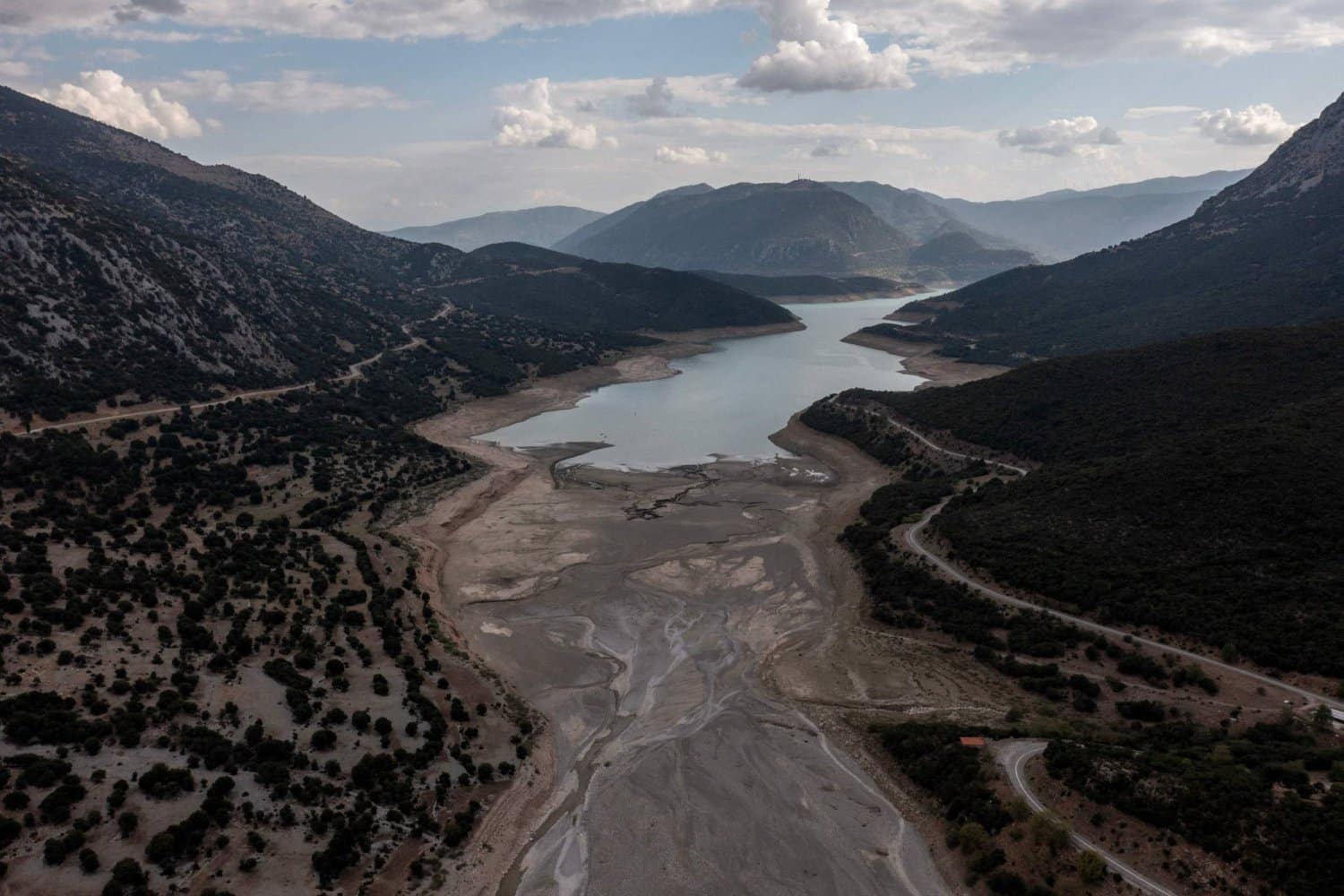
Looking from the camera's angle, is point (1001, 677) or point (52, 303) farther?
point (52, 303)

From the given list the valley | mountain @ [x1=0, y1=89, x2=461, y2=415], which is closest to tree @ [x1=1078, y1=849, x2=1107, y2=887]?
the valley

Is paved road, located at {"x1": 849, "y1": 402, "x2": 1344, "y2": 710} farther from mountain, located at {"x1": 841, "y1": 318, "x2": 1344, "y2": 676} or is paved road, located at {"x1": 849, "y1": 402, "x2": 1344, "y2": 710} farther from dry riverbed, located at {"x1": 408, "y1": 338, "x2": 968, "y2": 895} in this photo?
dry riverbed, located at {"x1": 408, "y1": 338, "x2": 968, "y2": 895}

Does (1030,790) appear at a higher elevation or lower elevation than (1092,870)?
lower

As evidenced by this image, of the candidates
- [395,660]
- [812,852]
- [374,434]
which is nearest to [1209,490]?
[812,852]

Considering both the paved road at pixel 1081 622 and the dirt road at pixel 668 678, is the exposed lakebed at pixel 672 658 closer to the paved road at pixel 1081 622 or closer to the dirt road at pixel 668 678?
the dirt road at pixel 668 678

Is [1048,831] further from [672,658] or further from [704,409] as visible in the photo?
[704,409]

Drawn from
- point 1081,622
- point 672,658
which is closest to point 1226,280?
point 1081,622

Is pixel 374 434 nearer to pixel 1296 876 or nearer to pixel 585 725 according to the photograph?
pixel 585 725
